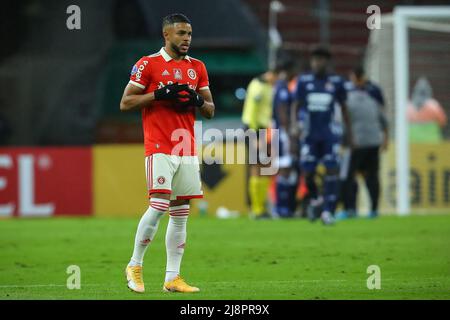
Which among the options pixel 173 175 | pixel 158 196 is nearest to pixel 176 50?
pixel 173 175

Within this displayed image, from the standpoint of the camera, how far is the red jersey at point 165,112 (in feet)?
31.5

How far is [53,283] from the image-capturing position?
34.5 ft

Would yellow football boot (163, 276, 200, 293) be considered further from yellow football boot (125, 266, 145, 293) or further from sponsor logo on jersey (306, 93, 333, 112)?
sponsor logo on jersey (306, 93, 333, 112)

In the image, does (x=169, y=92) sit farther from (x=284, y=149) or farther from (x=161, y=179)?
(x=284, y=149)

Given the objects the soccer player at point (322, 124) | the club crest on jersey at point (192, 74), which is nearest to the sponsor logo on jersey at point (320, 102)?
the soccer player at point (322, 124)

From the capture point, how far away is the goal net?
21203 millimetres

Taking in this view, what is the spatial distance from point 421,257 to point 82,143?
46.0 feet

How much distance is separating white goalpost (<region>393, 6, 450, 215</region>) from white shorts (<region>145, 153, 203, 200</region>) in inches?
454

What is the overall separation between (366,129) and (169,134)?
10.6m

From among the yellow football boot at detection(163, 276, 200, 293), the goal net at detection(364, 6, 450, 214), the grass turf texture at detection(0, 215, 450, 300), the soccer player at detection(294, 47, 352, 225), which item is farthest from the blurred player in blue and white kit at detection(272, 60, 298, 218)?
the yellow football boot at detection(163, 276, 200, 293)

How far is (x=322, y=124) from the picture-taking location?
1783cm

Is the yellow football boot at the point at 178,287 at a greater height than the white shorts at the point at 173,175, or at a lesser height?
lesser

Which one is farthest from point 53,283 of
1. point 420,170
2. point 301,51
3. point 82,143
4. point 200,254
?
point 301,51

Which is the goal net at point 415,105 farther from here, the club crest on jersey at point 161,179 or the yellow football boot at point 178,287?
the club crest on jersey at point 161,179
